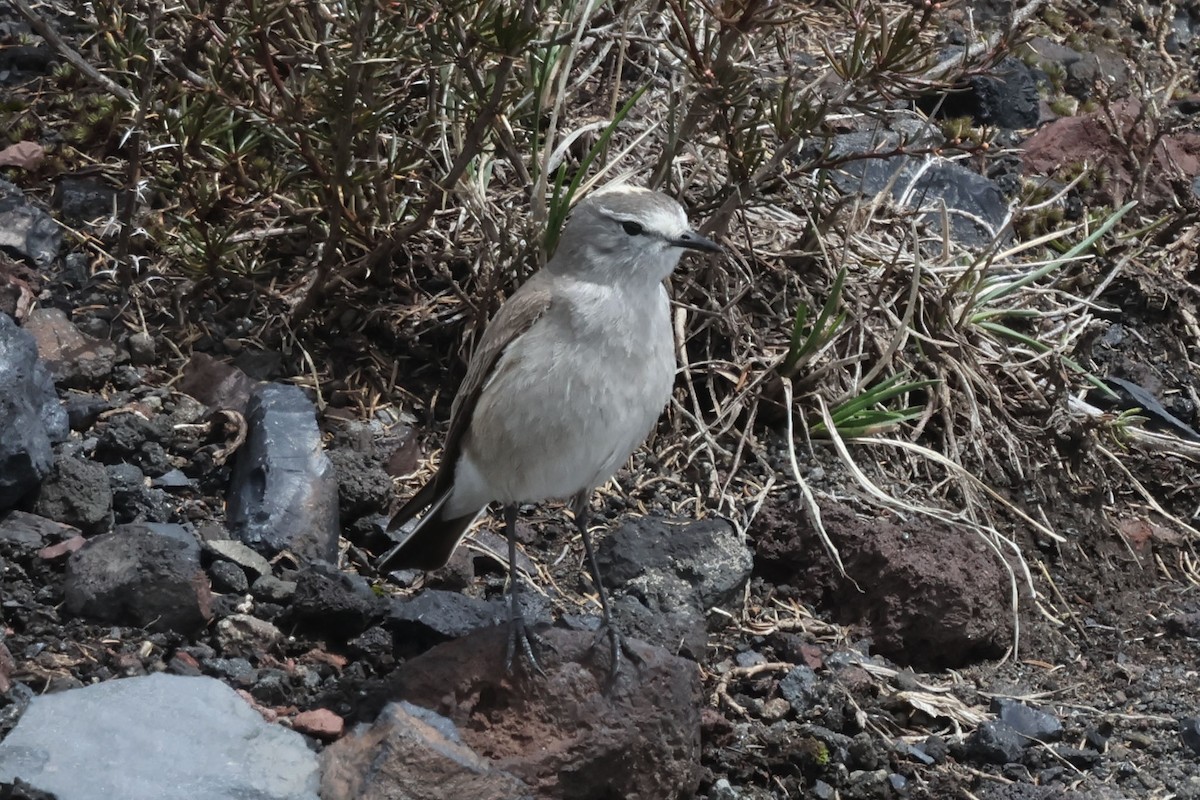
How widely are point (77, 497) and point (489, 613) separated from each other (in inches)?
58.6

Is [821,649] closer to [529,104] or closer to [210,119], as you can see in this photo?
[529,104]

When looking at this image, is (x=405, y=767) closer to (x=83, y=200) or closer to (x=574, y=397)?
(x=574, y=397)

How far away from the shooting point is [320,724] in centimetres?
439

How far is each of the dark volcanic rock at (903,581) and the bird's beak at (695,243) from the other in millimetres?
1606

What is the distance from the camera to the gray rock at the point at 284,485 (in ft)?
17.8

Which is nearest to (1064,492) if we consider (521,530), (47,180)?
(521,530)

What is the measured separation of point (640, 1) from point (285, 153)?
1.94 metres

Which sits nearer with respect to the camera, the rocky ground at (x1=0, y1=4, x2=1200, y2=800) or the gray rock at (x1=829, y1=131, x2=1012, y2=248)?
the rocky ground at (x1=0, y1=4, x2=1200, y2=800)

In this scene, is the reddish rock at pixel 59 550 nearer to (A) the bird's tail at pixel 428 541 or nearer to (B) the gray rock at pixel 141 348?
(A) the bird's tail at pixel 428 541

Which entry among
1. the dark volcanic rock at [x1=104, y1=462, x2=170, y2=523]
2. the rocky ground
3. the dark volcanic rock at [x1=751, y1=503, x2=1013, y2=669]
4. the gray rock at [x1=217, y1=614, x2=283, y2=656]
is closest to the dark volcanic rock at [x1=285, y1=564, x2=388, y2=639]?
the rocky ground

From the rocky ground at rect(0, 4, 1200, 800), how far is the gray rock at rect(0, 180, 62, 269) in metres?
0.01

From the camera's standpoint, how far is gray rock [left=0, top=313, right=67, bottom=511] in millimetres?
4965

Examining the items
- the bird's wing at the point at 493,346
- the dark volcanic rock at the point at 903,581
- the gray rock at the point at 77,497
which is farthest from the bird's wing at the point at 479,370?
the dark volcanic rock at the point at 903,581

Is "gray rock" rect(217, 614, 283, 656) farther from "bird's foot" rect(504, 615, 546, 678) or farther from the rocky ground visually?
"bird's foot" rect(504, 615, 546, 678)
